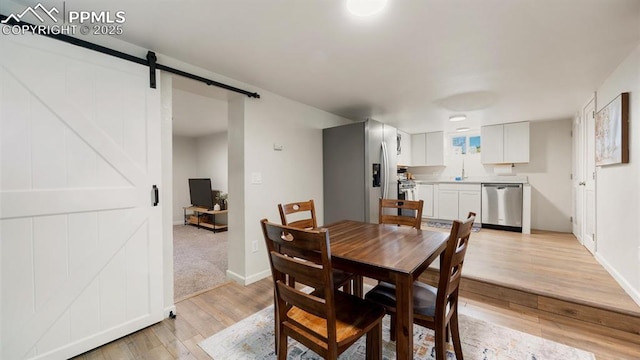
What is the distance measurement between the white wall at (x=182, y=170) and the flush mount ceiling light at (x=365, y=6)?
20.4 feet

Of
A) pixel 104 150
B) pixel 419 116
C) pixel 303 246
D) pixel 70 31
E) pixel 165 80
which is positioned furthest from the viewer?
pixel 419 116

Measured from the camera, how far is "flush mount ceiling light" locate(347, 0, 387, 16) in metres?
1.36

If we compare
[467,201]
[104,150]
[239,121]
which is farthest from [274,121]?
[467,201]

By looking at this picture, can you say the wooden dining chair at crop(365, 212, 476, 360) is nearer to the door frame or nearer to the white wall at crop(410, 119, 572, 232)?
the door frame

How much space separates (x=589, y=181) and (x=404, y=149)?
121 inches

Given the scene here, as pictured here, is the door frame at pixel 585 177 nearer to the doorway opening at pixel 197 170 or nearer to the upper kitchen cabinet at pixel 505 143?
the upper kitchen cabinet at pixel 505 143

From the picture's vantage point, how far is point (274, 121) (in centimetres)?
305

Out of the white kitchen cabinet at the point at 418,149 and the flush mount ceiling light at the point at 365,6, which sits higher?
the flush mount ceiling light at the point at 365,6

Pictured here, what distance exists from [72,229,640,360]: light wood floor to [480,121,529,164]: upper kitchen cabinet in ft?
7.11

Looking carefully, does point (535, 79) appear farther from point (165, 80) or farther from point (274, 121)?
point (165, 80)

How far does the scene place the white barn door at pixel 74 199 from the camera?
1.43 metres

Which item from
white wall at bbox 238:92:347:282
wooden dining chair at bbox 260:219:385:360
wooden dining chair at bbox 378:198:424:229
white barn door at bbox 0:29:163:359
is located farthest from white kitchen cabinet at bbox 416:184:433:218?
white barn door at bbox 0:29:163:359

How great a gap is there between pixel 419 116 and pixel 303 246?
12.8 feet

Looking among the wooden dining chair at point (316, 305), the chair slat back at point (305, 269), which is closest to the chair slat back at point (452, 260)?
the wooden dining chair at point (316, 305)
